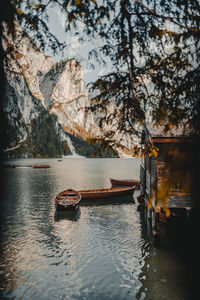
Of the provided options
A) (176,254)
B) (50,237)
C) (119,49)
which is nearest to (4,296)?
(50,237)

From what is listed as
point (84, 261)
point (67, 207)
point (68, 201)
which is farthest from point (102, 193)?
point (84, 261)

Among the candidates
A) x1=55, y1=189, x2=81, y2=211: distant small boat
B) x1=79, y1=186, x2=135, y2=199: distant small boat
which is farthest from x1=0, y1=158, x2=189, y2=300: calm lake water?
x1=79, y1=186, x2=135, y2=199: distant small boat

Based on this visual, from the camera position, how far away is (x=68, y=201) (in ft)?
97.5

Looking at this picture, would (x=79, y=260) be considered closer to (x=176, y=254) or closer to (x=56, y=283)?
(x=56, y=283)

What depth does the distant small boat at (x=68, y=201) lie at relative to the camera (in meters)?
27.2

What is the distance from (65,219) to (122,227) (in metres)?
6.66

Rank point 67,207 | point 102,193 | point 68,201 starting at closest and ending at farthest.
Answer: point 67,207
point 68,201
point 102,193

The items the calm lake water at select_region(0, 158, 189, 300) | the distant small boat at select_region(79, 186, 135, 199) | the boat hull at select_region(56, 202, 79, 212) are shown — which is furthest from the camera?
the distant small boat at select_region(79, 186, 135, 199)

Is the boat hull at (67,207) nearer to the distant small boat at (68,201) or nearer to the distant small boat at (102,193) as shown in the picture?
the distant small boat at (68,201)

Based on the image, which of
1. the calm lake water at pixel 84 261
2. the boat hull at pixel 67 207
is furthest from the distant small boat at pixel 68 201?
the calm lake water at pixel 84 261

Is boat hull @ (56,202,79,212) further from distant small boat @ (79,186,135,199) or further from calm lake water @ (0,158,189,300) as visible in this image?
distant small boat @ (79,186,135,199)

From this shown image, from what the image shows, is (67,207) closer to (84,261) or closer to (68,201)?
(68,201)

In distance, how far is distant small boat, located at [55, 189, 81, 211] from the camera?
27228 millimetres

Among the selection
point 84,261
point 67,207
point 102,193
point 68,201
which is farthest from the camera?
point 102,193
